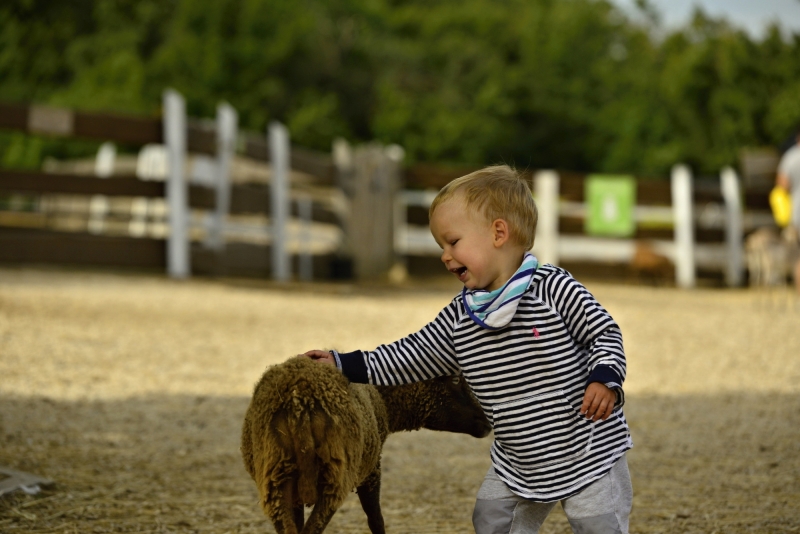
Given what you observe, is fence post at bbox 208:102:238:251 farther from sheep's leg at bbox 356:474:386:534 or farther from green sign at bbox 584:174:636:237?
sheep's leg at bbox 356:474:386:534

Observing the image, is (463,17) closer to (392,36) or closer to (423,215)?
(392,36)

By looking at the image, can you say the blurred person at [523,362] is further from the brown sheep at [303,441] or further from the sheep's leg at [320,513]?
the sheep's leg at [320,513]

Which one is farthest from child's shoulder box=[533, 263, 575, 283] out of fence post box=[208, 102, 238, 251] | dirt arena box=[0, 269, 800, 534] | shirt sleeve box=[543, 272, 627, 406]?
fence post box=[208, 102, 238, 251]

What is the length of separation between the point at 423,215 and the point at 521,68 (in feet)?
58.5

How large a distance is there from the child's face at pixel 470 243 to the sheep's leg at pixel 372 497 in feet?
2.18

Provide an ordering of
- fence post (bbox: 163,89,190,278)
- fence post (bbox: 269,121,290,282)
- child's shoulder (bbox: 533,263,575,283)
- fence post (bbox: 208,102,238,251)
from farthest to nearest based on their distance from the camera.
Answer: fence post (bbox: 269,121,290,282), fence post (bbox: 208,102,238,251), fence post (bbox: 163,89,190,278), child's shoulder (bbox: 533,263,575,283)

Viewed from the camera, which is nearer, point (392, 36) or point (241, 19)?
point (241, 19)

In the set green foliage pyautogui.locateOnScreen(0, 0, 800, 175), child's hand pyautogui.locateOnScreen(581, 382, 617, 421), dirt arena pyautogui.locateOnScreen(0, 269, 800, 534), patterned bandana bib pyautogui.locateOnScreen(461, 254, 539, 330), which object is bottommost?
dirt arena pyautogui.locateOnScreen(0, 269, 800, 534)

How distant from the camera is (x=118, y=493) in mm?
3432

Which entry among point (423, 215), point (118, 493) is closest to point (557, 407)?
point (118, 493)

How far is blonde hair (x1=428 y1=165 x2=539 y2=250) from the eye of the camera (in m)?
2.55

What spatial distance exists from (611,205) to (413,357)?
14.3 m

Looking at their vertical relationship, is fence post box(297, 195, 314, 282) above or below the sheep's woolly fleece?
above

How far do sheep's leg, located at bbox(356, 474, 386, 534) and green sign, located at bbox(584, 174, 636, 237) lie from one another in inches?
558
